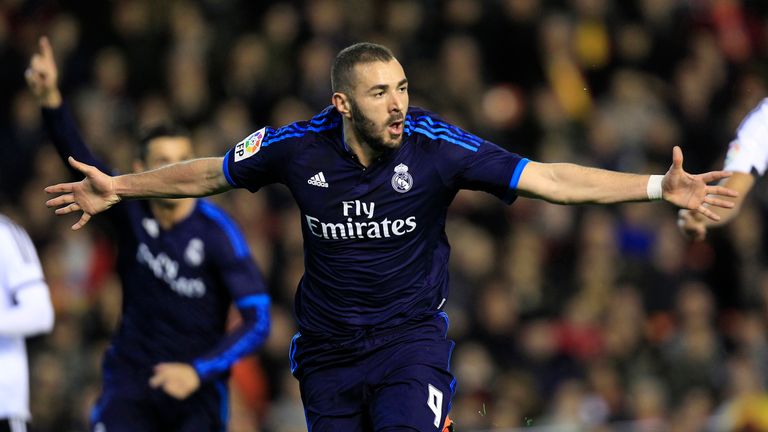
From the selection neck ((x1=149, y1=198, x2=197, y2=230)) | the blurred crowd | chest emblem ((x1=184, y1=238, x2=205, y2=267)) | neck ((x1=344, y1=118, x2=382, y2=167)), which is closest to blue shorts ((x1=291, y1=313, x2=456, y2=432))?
neck ((x1=344, y1=118, x2=382, y2=167))

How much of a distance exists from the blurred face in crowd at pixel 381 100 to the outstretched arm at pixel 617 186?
0.65 metres

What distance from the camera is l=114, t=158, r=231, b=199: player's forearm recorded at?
6.75 meters

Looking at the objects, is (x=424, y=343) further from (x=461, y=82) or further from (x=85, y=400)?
(x=461, y=82)

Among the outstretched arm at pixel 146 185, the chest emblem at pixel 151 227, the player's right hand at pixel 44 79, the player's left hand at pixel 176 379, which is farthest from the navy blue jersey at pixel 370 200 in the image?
the player's right hand at pixel 44 79

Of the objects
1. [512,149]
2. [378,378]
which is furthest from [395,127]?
[512,149]

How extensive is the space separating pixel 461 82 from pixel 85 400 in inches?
209

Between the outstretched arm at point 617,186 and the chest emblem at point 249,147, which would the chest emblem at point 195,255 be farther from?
the outstretched arm at point 617,186

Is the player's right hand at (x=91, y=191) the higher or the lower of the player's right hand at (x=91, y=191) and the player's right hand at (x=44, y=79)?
the lower

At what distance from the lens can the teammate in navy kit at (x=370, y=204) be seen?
253 inches

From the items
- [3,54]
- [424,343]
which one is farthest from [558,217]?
[424,343]

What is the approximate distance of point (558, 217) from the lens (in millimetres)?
13773

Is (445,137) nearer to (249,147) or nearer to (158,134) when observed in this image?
(249,147)

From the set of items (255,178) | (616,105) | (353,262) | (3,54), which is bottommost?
(353,262)

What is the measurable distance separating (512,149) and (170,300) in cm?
666
